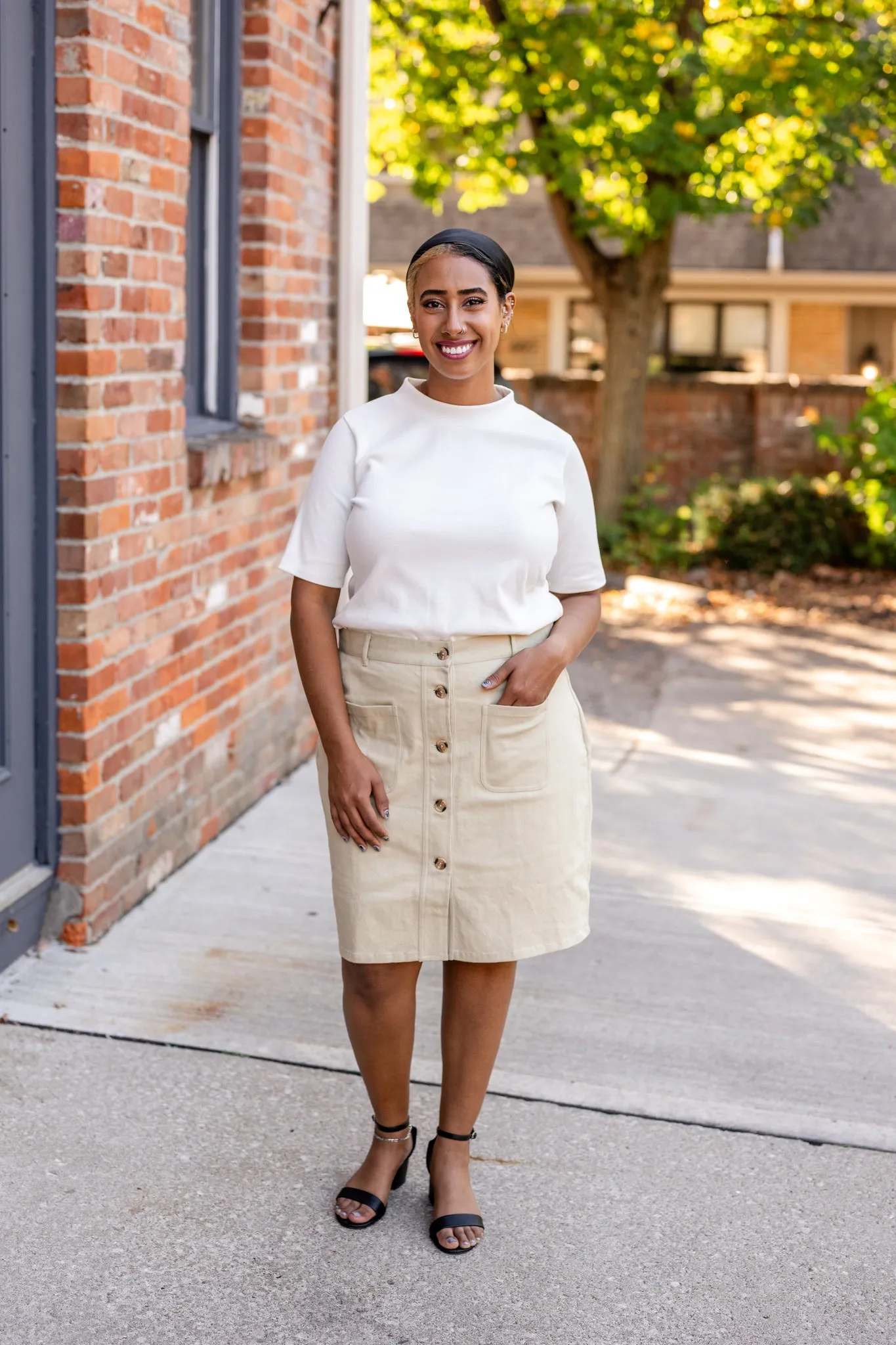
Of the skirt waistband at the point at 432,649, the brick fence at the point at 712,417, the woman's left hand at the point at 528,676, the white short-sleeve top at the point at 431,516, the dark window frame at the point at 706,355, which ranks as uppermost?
the dark window frame at the point at 706,355

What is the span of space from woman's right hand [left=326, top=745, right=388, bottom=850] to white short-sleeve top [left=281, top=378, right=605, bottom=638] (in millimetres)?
238

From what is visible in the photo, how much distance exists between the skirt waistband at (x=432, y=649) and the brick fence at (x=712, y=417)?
11153 mm

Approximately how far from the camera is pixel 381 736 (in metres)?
2.80

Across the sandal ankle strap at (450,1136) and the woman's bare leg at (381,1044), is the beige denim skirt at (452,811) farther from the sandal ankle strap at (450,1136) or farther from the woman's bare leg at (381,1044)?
the sandal ankle strap at (450,1136)

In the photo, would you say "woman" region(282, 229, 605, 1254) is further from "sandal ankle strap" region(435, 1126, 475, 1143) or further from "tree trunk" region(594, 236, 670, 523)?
"tree trunk" region(594, 236, 670, 523)

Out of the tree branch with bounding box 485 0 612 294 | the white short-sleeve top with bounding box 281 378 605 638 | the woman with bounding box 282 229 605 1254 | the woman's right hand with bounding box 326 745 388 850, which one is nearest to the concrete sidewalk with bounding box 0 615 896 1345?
the woman with bounding box 282 229 605 1254

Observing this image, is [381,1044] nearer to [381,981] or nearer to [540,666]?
[381,981]

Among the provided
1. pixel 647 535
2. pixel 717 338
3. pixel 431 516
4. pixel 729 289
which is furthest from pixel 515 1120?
pixel 717 338

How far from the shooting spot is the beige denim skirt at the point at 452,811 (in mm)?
2773

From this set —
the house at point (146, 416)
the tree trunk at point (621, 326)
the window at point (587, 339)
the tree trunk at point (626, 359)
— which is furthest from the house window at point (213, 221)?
the window at point (587, 339)

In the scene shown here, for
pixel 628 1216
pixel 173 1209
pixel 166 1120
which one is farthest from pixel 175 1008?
pixel 628 1216

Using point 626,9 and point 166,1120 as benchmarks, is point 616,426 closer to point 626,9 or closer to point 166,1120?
point 626,9

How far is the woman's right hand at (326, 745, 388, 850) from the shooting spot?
2.76 m

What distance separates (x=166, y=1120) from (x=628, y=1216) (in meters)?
0.99
